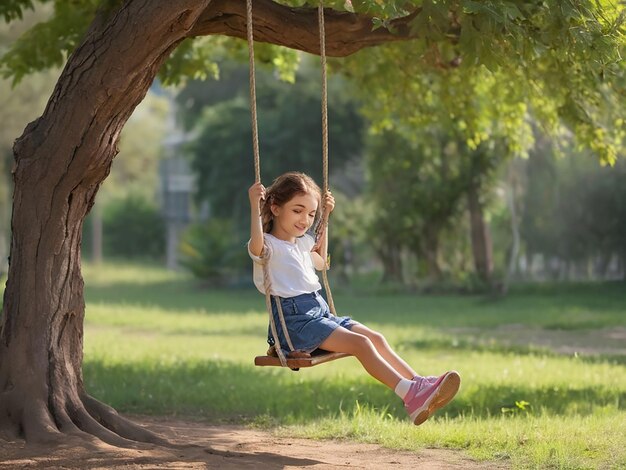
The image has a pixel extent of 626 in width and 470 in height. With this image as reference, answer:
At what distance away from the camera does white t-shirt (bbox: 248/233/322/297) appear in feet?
24.7

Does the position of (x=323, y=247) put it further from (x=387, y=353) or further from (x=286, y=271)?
(x=387, y=353)

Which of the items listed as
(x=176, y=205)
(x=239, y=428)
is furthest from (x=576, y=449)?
(x=176, y=205)

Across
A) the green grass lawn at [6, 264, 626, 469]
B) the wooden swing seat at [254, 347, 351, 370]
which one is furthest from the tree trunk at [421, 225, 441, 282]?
the wooden swing seat at [254, 347, 351, 370]

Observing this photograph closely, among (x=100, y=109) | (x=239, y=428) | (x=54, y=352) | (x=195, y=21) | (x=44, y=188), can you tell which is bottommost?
(x=239, y=428)

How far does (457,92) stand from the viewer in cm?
1355

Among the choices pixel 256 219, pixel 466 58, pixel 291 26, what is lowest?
pixel 256 219

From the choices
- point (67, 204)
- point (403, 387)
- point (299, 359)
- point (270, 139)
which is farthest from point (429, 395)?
point (270, 139)

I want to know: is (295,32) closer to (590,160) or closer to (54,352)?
(54,352)

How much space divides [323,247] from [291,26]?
1.73 meters

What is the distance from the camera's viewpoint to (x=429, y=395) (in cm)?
700

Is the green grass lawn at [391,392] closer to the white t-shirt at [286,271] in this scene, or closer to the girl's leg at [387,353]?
the girl's leg at [387,353]

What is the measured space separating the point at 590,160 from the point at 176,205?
29.7 metres

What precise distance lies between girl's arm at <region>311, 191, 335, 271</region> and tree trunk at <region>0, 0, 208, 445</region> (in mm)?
1489

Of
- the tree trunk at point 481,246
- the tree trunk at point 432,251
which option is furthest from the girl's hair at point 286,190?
the tree trunk at point 432,251
